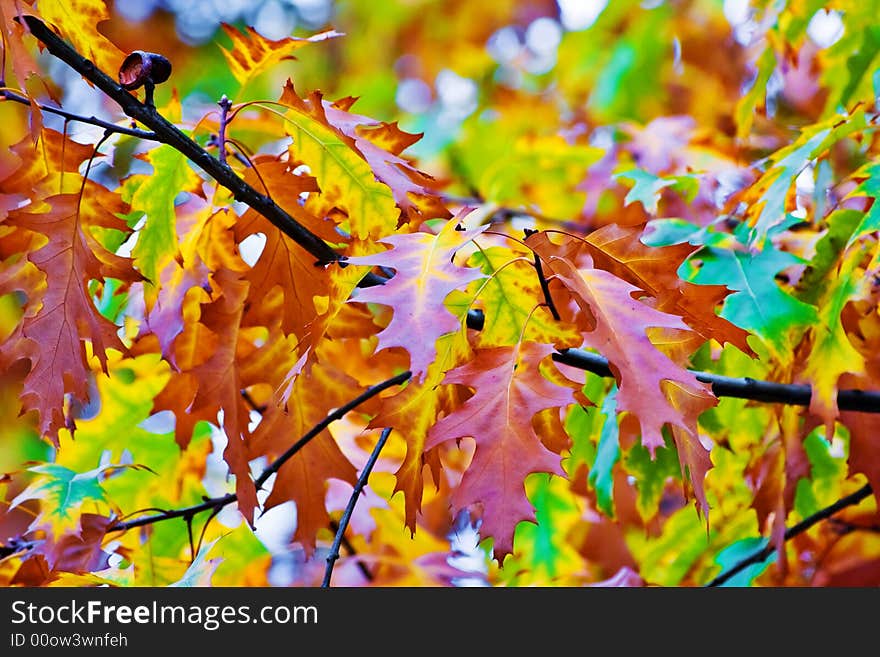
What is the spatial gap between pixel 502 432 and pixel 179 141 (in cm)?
40

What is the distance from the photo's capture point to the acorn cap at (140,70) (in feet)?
2.66

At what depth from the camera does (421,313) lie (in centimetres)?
75

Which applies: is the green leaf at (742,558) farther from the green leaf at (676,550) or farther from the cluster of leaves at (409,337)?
the green leaf at (676,550)

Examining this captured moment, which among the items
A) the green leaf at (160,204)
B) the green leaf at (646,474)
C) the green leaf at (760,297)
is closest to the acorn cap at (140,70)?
the green leaf at (160,204)

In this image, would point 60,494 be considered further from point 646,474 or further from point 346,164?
point 646,474

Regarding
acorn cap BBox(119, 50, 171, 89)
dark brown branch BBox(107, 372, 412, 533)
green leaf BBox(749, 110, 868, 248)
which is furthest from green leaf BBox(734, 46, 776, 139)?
acorn cap BBox(119, 50, 171, 89)

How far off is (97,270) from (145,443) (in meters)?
0.68

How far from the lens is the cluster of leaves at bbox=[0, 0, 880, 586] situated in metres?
0.80

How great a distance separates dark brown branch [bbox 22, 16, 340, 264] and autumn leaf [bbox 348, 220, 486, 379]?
111mm

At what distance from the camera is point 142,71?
2.66ft

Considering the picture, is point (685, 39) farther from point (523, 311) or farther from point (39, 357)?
point (39, 357)

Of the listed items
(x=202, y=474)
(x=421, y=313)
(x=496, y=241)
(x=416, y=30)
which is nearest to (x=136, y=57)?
(x=421, y=313)

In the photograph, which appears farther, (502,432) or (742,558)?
(742,558)

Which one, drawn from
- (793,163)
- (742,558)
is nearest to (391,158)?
(793,163)
